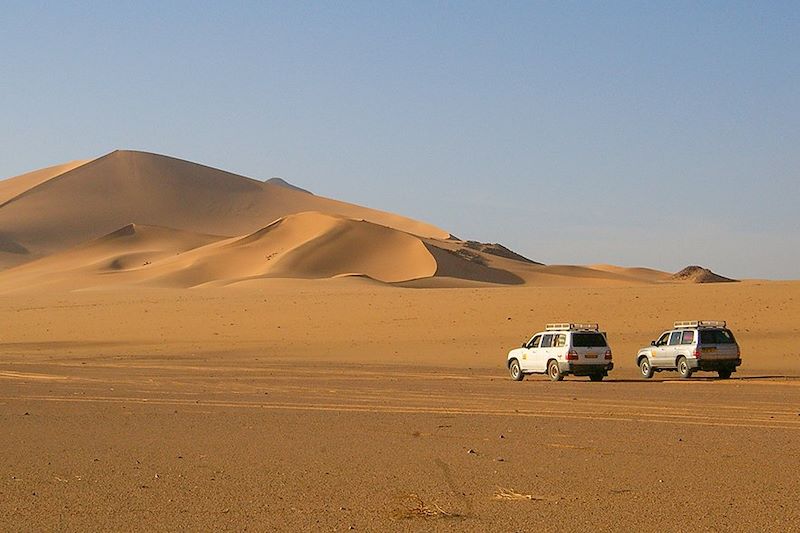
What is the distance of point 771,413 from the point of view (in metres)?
17.9

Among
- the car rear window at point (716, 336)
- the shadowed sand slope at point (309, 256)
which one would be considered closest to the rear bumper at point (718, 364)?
the car rear window at point (716, 336)

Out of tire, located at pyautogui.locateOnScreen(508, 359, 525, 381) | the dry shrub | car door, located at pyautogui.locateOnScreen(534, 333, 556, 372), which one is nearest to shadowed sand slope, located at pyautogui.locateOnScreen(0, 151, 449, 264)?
tire, located at pyautogui.locateOnScreen(508, 359, 525, 381)

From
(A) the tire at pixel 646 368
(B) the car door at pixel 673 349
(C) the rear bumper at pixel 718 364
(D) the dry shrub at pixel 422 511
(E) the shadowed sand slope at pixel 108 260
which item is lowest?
(D) the dry shrub at pixel 422 511

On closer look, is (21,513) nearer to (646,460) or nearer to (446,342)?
(646,460)

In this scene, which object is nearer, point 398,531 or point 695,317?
point 398,531

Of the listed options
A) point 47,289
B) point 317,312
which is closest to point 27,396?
point 317,312

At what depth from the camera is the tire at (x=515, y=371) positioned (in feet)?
90.2

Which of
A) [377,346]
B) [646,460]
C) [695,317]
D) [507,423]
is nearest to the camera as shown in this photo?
[646,460]

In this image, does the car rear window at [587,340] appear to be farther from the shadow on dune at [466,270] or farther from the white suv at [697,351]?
the shadow on dune at [466,270]

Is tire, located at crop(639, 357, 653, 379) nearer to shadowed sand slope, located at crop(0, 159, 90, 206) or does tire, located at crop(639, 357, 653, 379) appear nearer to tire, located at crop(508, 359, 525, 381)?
tire, located at crop(508, 359, 525, 381)

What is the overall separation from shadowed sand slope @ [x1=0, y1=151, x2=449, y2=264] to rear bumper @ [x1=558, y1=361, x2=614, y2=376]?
111176 millimetres

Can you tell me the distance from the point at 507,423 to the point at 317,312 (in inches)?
1312

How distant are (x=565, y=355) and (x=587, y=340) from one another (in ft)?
2.28

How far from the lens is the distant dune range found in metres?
92.6
